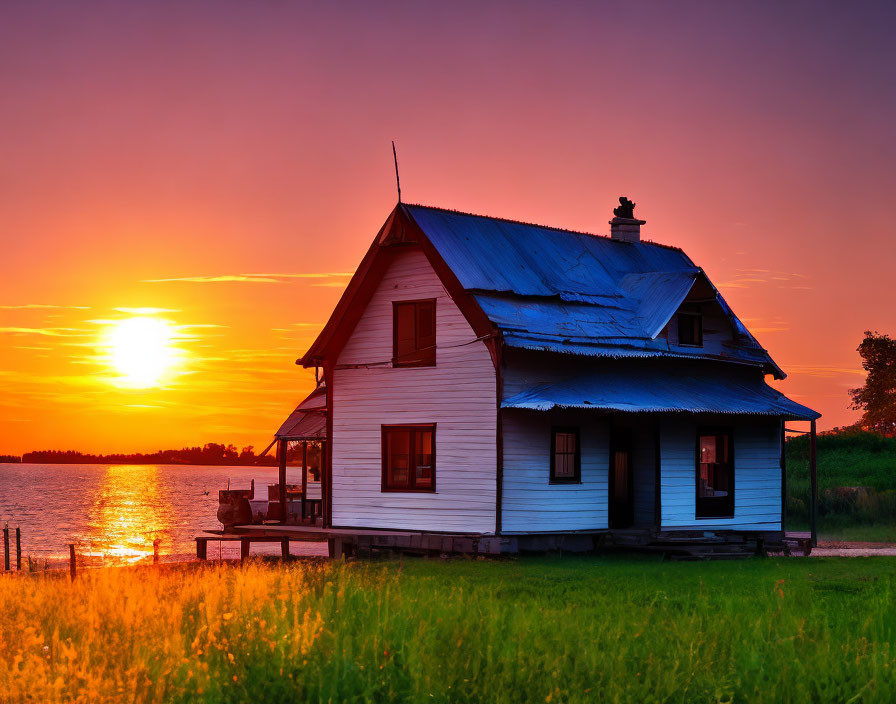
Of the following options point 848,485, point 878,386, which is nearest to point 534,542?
point 848,485

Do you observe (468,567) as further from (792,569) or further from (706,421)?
(706,421)

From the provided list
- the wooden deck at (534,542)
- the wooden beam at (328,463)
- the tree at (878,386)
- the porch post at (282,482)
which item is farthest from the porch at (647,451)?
the tree at (878,386)

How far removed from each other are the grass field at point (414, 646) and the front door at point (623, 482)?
13.2 m

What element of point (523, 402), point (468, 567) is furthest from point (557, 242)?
point (468, 567)

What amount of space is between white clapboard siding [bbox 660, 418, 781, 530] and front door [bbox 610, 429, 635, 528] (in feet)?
3.77

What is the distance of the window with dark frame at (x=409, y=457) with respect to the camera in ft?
100

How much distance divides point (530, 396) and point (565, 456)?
2.50m

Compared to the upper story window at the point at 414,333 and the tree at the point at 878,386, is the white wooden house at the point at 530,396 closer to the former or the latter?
the upper story window at the point at 414,333

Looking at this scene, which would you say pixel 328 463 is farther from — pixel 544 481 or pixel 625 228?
pixel 625 228

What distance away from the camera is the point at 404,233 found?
1224 inches

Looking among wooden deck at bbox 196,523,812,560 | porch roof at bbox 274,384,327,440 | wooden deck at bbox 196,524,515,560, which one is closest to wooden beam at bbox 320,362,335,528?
wooden deck at bbox 196,524,515,560

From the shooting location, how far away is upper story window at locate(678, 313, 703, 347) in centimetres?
3453

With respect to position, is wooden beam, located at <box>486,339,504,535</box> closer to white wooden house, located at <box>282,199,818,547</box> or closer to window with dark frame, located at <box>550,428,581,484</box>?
white wooden house, located at <box>282,199,818,547</box>

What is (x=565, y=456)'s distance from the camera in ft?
100
